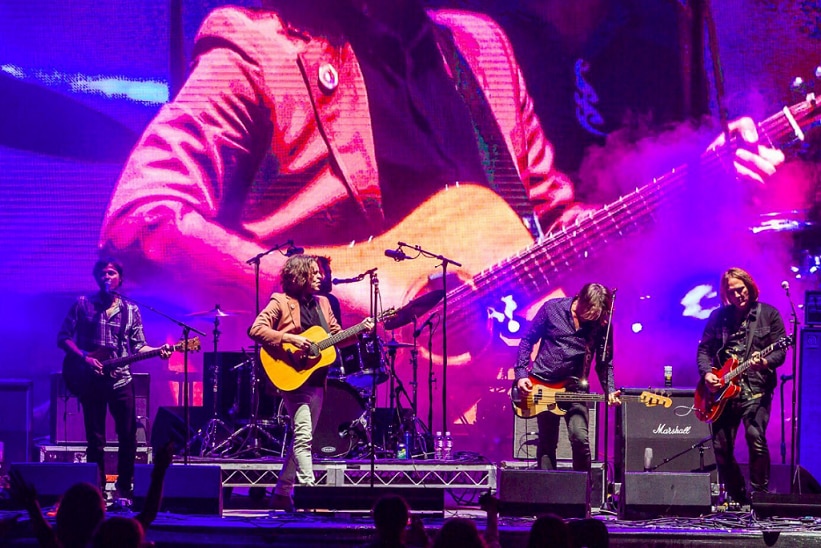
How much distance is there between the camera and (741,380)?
7949mm

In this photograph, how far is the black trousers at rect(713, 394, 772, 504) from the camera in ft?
25.7

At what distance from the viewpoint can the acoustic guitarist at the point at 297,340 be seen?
7594mm

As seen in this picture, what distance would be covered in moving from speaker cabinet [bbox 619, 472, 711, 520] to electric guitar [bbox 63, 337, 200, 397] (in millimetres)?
3913

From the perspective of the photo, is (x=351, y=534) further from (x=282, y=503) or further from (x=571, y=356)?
(x=571, y=356)

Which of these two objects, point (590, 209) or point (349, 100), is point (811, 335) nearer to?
point (590, 209)

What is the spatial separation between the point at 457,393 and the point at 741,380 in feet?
10.7

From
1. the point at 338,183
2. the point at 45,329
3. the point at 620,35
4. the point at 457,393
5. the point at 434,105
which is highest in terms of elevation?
the point at 620,35

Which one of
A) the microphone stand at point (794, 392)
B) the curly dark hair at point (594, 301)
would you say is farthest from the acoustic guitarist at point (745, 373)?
the curly dark hair at point (594, 301)

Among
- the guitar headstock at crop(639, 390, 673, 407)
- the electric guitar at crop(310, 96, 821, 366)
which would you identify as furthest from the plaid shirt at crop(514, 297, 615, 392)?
the electric guitar at crop(310, 96, 821, 366)

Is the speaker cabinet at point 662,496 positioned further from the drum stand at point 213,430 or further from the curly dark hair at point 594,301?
the drum stand at point 213,430

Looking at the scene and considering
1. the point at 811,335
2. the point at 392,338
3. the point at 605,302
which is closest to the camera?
the point at 605,302

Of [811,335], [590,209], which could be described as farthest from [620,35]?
[811,335]

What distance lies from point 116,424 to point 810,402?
5.76m

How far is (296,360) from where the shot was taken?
761 cm
